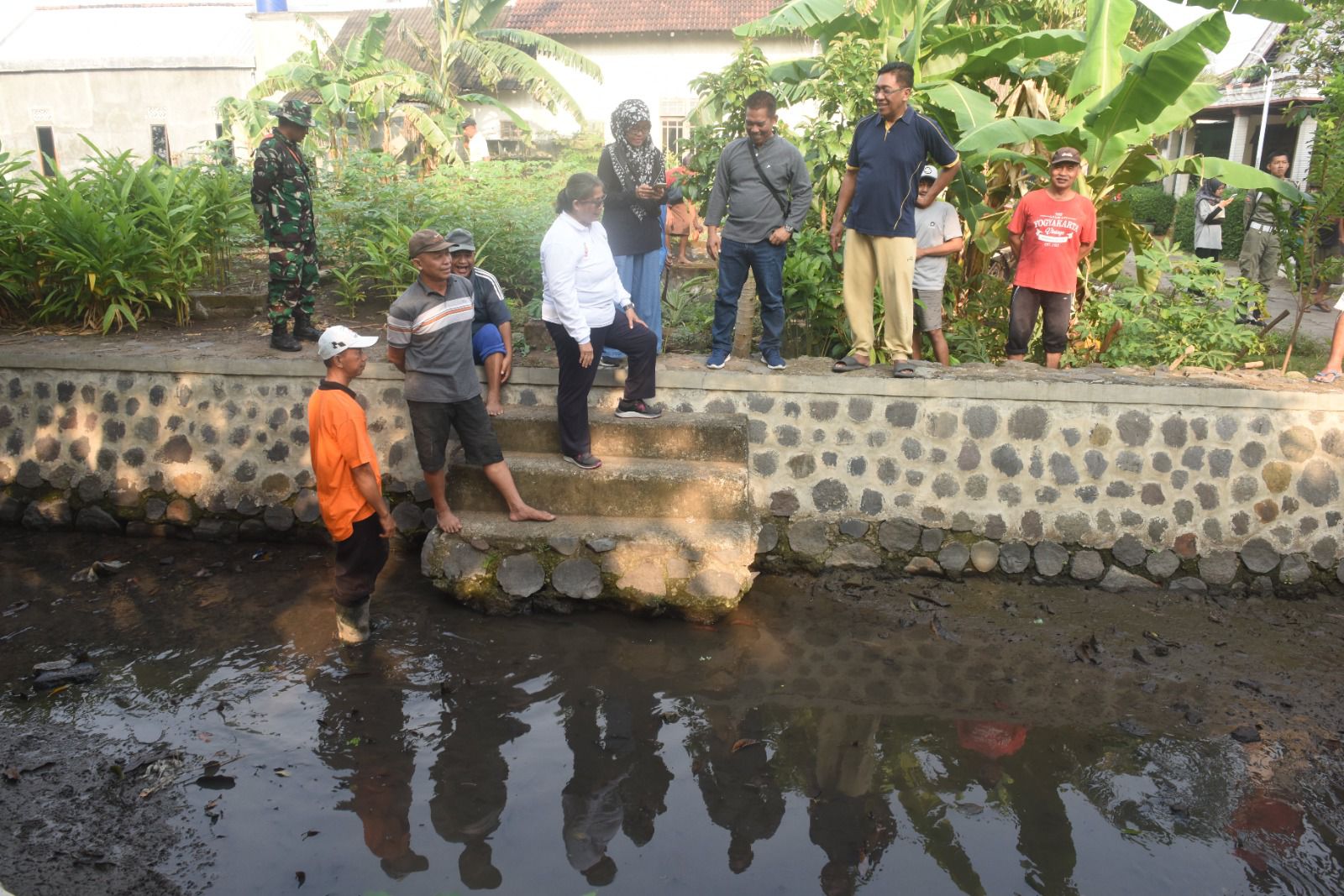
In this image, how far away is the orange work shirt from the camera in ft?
17.1

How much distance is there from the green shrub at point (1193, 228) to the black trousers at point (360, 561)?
13.5m

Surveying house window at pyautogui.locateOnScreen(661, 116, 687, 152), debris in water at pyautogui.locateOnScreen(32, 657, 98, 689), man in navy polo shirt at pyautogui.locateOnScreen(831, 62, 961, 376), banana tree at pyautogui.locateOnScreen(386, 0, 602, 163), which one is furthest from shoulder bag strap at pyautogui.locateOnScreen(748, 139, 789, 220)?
house window at pyautogui.locateOnScreen(661, 116, 687, 152)

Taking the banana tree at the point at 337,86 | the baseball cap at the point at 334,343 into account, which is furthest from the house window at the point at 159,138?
the baseball cap at the point at 334,343

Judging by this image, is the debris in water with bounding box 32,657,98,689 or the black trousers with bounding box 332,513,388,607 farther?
the black trousers with bounding box 332,513,388,607

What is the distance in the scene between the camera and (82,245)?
7.90 meters

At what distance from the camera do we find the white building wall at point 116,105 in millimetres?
23906

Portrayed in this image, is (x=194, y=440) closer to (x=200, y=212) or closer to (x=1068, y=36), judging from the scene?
(x=200, y=212)

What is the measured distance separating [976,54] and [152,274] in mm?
6656

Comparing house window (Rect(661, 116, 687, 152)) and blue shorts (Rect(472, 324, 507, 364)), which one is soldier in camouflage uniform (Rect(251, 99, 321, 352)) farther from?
house window (Rect(661, 116, 687, 152))

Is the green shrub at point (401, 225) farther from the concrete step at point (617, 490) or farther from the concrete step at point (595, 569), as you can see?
the concrete step at point (595, 569)

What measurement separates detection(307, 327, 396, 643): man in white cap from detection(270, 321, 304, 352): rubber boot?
226 centimetres

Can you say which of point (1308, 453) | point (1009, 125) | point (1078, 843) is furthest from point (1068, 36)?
point (1078, 843)

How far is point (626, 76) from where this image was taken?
21.2 m

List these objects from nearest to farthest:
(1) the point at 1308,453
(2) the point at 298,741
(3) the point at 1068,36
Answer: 1. (2) the point at 298,741
2. (1) the point at 1308,453
3. (3) the point at 1068,36
